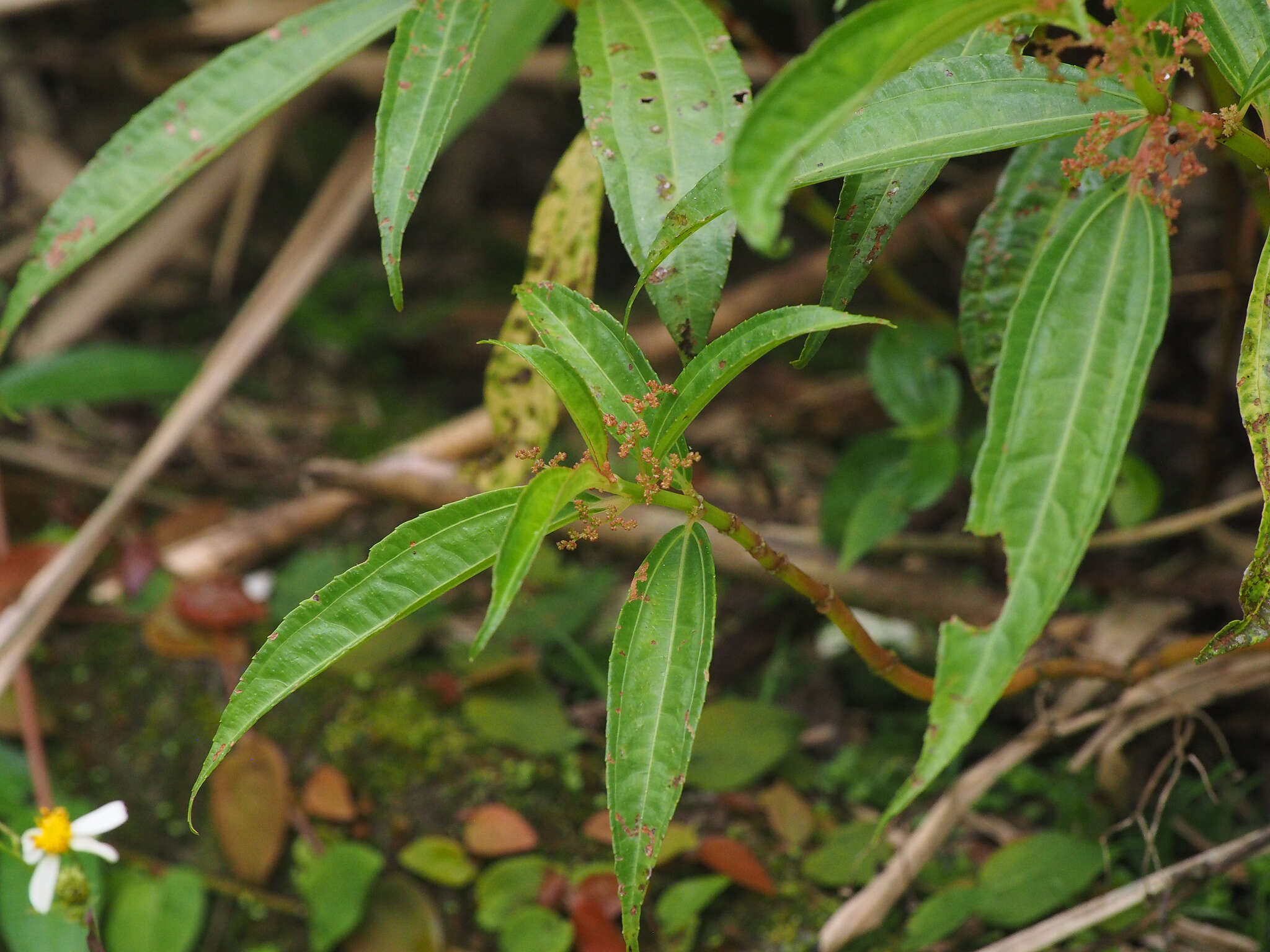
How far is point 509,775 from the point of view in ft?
4.48

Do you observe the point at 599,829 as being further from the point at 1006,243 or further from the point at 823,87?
the point at 823,87

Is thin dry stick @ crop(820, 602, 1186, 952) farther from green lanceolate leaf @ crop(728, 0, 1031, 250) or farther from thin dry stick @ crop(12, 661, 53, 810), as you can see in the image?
thin dry stick @ crop(12, 661, 53, 810)

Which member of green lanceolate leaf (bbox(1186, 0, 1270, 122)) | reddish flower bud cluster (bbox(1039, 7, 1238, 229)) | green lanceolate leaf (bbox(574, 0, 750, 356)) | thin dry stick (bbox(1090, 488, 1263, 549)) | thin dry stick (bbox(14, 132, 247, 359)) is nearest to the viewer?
reddish flower bud cluster (bbox(1039, 7, 1238, 229))

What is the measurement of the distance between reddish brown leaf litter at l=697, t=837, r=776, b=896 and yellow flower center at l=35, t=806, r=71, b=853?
2.10 feet

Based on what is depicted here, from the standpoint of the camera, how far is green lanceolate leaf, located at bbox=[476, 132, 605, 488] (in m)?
1.12

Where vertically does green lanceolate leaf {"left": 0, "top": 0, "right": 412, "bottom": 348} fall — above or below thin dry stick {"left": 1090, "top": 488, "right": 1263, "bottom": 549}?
above

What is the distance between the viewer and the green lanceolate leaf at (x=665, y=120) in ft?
2.77

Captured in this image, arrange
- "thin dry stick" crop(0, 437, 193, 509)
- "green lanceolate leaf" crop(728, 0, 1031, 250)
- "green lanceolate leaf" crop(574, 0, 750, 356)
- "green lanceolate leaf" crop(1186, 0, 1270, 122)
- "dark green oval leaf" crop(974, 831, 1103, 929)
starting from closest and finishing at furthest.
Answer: "green lanceolate leaf" crop(728, 0, 1031, 250) → "green lanceolate leaf" crop(1186, 0, 1270, 122) → "green lanceolate leaf" crop(574, 0, 750, 356) → "dark green oval leaf" crop(974, 831, 1103, 929) → "thin dry stick" crop(0, 437, 193, 509)

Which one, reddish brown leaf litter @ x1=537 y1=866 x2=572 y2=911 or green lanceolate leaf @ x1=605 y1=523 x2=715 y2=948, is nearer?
green lanceolate leaf @ x1=605 y1=523 x2=715 y2=948

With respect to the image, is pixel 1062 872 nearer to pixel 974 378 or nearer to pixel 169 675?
pixel 974 378

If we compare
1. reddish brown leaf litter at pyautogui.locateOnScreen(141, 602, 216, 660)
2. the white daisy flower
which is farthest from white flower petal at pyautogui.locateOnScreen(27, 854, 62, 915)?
reddish brown leaf litter at pyautogui.locateOnScreen(141, 602, 216, 660)

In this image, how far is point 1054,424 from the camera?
2.04 feet

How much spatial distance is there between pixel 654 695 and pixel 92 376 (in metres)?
1.30

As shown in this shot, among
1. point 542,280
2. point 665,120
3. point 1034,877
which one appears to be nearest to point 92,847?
point 542,280
